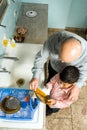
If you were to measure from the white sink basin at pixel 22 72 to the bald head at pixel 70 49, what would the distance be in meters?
0.38

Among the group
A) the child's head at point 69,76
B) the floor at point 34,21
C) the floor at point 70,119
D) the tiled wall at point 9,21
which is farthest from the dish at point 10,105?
the floor at point 70,119

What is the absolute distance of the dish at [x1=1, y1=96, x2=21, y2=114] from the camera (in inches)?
47.3

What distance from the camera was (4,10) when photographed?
167cm

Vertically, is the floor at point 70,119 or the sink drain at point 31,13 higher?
the sink drain at point 31,13

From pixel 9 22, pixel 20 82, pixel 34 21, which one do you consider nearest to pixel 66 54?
pixel 20 82

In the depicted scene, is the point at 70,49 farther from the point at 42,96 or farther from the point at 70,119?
the point at 70,119

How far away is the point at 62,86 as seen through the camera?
1.25 m

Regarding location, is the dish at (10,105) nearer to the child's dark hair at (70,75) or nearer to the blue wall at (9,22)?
the child's dark hair at (70,75)

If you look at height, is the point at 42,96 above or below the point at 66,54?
below

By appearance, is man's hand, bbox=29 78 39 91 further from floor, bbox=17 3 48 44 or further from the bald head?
floor, bbox=17 3 48 44

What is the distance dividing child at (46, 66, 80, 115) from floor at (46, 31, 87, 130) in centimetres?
86

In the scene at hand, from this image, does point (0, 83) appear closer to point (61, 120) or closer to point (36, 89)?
point (36, 89)

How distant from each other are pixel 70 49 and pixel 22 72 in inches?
22.0

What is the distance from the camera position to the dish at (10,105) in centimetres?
120
